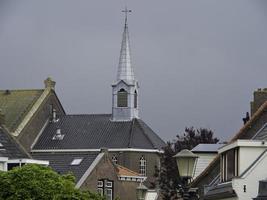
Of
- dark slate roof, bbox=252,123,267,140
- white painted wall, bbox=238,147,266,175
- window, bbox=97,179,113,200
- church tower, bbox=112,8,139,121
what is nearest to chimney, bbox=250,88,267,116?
dark slate roof, bbox=252,123,267,140

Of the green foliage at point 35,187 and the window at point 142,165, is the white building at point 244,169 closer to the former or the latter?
the green foliage at point 35,187

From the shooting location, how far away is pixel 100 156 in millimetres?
83250

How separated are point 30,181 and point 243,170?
9.03m

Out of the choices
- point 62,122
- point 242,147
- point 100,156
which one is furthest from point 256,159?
point 62,122

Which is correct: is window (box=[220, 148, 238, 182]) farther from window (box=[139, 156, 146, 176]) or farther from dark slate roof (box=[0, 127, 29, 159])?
window (box=[139, 156, 146, 176])

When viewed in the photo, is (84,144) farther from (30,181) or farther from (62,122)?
(30,181)

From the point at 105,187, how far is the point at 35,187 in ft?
130

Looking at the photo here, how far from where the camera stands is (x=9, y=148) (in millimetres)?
70188

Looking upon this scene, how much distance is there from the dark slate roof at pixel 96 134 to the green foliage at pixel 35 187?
71045 mm

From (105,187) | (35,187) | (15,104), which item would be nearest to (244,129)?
(35,187)

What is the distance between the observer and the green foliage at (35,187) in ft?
147

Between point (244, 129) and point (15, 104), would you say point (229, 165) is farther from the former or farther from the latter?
point (15, 104)

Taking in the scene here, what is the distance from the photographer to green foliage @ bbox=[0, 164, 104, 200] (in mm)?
44812

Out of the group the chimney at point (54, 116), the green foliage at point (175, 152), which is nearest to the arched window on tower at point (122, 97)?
the chimney at point (54, 116)
